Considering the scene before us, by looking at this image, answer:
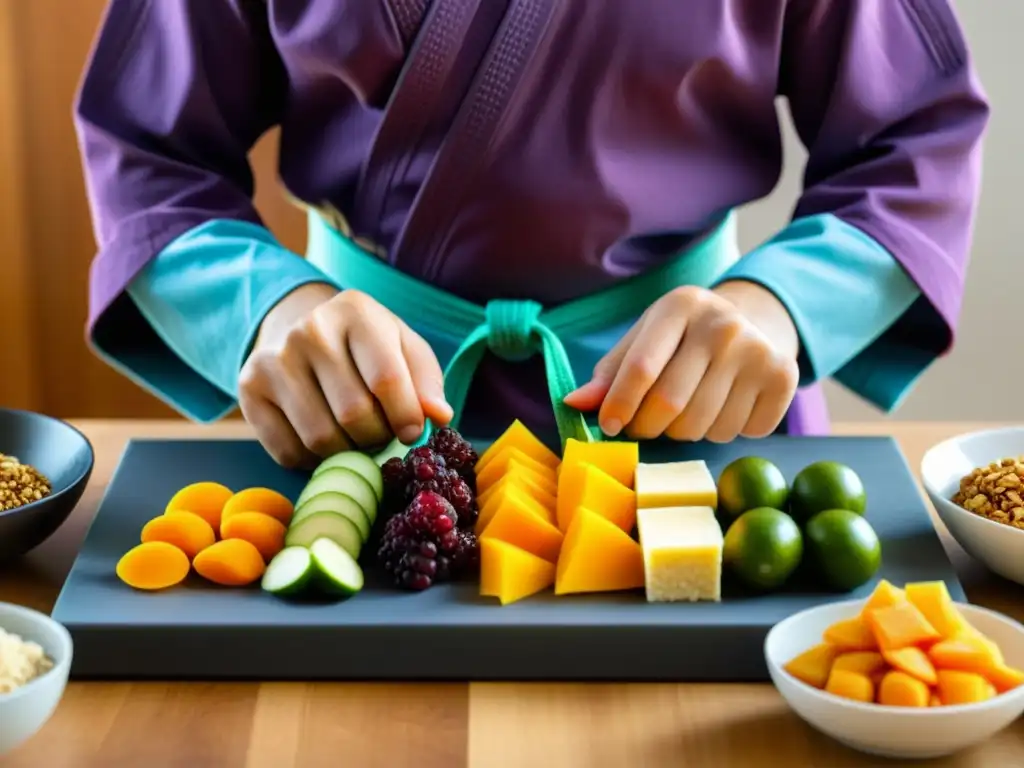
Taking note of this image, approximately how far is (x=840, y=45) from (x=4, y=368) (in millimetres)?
1658

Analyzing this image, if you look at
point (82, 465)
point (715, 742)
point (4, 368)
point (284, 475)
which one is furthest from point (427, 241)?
point (4, 368)

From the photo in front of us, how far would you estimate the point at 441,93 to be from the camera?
1.28 metres

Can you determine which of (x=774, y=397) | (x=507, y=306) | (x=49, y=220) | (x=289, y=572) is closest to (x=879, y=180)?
(x=774, y=397)

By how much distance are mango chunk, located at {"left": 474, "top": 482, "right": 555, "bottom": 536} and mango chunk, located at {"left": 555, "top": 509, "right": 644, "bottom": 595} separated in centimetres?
5

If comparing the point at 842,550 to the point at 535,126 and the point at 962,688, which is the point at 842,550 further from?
the point at 535,126

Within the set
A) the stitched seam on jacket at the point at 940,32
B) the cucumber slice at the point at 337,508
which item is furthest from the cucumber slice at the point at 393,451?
the stitched seam on jacket at the point at 940,32

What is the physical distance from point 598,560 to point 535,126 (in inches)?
18.3

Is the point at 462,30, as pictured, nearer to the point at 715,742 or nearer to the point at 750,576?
the point at 750,576

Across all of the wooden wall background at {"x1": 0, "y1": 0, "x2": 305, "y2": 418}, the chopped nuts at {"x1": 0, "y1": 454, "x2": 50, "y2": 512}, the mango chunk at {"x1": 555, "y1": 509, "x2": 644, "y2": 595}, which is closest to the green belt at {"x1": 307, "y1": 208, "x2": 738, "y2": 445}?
the mango chunk at {"x1": 555, "y1": 509, "x2": 644, "y2": 595}

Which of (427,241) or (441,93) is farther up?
(441,93)

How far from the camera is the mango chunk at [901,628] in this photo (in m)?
0.84

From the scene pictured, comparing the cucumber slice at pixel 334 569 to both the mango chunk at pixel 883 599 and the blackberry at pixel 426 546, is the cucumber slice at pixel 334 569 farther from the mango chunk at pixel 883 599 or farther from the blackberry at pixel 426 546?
the mango chunk at pixel 883 599

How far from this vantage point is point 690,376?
116cm

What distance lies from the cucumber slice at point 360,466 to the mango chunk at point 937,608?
439 mm
